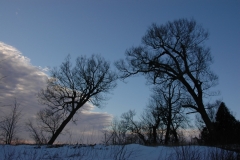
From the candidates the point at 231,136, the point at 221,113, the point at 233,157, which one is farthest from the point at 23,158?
the point at 221,113

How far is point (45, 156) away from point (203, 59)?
59.5ft

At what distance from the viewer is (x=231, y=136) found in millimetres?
7676

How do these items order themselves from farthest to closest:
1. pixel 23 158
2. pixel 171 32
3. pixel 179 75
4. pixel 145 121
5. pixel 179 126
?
pixel 145 121, pixel 179 126, pixel 171 32, pixel 179 75, pixel 23 158

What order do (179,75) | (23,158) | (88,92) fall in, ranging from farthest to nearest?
(88,92)
(179,75)
(23,158)

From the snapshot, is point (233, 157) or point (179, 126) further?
point (179, 126)

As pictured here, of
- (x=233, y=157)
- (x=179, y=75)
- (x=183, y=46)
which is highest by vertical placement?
(x=183, y=46)

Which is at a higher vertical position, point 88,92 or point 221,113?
point 88,92

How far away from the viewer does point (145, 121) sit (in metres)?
48.7

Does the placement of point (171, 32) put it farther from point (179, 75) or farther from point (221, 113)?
point (221, 113)

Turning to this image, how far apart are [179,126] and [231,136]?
3119cm

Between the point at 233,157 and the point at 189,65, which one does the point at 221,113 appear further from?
the point at 233,157

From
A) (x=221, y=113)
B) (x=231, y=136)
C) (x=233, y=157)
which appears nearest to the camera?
(x=233, y=157)

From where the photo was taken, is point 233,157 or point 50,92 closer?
point 233,157

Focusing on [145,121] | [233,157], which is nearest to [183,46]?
[233,157]
